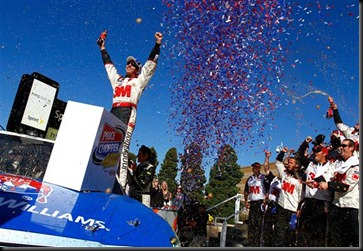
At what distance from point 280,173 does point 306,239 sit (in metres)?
1.71

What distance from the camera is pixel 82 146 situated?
421 cm

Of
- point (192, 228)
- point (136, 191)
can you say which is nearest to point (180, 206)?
point (192, 228)

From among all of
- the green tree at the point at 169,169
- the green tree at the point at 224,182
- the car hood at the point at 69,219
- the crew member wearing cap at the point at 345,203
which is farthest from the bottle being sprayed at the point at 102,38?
the green tree at the point at 169,169

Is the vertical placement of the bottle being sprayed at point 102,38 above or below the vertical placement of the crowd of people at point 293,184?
above

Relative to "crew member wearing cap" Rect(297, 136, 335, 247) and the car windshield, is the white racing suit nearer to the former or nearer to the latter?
the car windshield

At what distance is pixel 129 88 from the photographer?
240 inches

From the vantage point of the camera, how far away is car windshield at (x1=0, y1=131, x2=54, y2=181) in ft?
14.9

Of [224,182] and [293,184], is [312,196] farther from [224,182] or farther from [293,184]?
[224,182]

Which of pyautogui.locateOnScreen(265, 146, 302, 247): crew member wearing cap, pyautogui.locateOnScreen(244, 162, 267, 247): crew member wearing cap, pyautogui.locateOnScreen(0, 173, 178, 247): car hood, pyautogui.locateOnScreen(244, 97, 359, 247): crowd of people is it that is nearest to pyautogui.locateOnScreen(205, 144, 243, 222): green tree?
pyautogui.locateOnScreen(244, 97, 359, 247): crowd of people

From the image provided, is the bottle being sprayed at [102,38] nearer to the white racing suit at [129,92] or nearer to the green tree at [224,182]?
the white racing suit at [129,92]

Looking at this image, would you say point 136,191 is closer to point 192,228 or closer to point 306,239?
point 306,239

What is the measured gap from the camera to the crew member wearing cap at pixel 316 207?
6.02 metres

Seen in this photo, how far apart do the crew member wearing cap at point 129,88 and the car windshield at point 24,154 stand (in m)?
1.17

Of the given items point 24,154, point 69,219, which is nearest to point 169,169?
point 24,154
